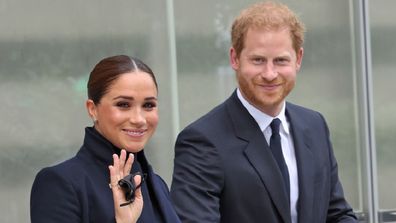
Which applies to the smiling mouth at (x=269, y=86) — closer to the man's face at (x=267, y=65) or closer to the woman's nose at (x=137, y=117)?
the man's face at (x=267, y=65)

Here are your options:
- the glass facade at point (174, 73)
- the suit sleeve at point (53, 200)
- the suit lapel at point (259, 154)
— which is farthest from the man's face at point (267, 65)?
the glass facade at point (174, 73)

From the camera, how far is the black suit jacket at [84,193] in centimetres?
256

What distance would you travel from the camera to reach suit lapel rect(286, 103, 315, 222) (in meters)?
3.22

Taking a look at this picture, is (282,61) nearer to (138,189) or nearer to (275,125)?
(275,125)

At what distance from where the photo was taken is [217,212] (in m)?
3.12

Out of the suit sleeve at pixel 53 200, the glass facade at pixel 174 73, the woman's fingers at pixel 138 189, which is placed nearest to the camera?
the suit sleeve at pixel 53 200

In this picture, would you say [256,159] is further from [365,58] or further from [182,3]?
[365,58]

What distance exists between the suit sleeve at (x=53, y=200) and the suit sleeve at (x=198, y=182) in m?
0.61

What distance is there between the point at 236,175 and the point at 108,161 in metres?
0.57

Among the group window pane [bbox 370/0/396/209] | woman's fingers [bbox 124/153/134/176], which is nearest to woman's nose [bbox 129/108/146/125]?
woman's fingers [bbox 124/153/134/176]

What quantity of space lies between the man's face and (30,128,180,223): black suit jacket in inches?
21.7

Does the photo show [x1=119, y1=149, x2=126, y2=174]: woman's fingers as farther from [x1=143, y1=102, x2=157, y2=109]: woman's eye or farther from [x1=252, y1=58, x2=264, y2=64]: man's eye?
[x1=252, y1=58, x2=264, y2=64]: man's eye

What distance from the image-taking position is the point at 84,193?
263 cm

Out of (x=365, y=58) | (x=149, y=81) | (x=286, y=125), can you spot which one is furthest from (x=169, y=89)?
(x=149, y=81)
